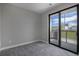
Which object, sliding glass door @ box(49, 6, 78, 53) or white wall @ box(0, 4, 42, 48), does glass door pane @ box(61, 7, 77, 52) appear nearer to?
sliding glass door @ box(49, 6, 78, 53)

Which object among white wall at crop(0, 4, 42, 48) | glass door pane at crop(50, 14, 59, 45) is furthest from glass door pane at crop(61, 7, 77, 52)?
white wall at crop(0, 4, 42, 48)

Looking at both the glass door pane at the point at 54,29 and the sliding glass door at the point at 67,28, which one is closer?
the sliding glass door at the point at 67,28

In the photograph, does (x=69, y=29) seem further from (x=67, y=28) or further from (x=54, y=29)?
(x=54, y=29)

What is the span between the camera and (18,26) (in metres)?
4.30

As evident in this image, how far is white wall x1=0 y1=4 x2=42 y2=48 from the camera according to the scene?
3.67 metres

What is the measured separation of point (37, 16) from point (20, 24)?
1.65 m

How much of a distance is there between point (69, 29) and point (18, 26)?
2.91 m

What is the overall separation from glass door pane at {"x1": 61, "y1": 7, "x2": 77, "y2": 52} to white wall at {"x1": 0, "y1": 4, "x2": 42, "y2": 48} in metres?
2.20

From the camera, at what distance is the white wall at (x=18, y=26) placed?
3674 millimetres

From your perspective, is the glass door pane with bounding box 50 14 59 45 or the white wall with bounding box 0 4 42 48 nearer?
the white wall with bounding box 0 4 42 48

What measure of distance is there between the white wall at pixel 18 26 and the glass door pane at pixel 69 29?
220 cm

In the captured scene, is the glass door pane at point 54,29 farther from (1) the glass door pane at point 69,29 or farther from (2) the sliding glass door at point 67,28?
(1) the glass door pane at point 69,29

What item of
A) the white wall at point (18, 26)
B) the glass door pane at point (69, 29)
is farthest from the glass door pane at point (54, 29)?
the white wall at point (18, 26)

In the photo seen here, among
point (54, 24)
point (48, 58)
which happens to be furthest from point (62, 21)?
point (48, 58)
